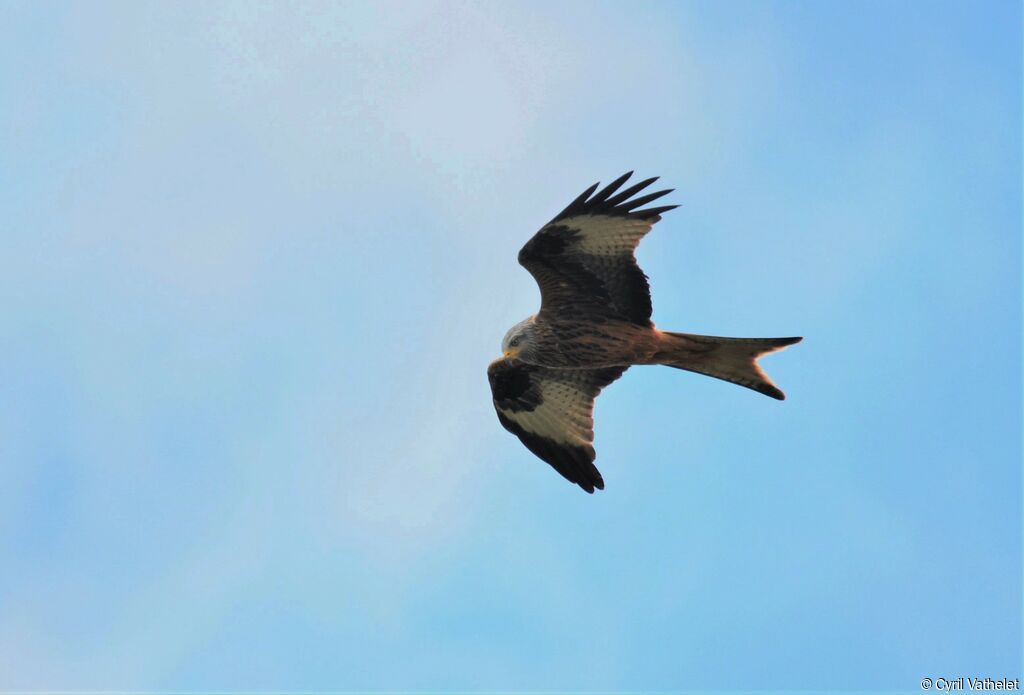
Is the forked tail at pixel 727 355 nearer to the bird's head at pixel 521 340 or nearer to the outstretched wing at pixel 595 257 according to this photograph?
the outstretched wing at pixel 595 257

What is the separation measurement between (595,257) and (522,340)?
1.00 meters

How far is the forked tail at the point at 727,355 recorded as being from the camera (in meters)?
9.24

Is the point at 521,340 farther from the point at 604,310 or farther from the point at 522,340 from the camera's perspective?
the point at 604,310

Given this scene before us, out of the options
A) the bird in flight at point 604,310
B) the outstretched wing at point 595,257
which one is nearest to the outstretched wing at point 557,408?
the bird in flight at point 604,310

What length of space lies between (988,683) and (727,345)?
326 cm

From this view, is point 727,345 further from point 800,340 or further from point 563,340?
point 563,340

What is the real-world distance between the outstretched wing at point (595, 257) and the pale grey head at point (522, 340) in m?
0.17

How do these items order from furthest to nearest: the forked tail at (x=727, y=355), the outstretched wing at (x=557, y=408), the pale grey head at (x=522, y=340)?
the outstretched wing at (x=557, y=408)
the pale grey head at (x=522, y=340)
the forked tail at (x=727, y=355)

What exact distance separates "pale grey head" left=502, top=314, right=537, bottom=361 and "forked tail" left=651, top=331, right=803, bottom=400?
1.11 m

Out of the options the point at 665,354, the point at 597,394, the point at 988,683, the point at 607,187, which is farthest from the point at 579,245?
the point at 988,683

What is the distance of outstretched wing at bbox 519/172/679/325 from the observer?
30.7 feet

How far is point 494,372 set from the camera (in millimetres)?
10836

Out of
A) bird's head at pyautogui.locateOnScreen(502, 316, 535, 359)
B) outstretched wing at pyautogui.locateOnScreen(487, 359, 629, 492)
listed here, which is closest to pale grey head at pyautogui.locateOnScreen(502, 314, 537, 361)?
bird's head at pyautogui.locateOnScreen(502, 316, 535, 359)

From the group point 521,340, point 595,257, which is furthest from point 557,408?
point 595,257
